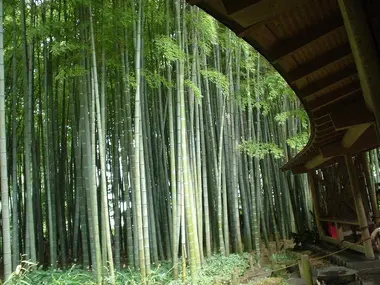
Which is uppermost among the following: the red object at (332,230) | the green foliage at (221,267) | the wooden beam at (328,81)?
the wooden beam at (328,81)

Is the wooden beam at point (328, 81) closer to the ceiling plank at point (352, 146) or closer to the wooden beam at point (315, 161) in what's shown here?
the ceiling plank at point (352, 146)

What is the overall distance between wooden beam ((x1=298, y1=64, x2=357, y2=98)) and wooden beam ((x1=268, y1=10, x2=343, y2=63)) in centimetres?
53

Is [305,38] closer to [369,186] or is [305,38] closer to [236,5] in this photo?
[236,5]

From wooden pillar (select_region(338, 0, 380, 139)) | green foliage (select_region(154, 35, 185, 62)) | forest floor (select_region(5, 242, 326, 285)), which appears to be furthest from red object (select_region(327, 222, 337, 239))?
wooden pillar (select_region(338, 0, 380, 139))

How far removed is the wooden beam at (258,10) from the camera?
1415 mm

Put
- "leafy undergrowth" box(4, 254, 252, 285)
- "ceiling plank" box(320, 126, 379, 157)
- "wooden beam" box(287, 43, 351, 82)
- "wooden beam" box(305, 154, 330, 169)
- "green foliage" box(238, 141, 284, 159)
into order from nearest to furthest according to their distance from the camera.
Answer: "wooden beam" box(287, 43, 351, 82) < "ceiling plank" box(320, 126, 379, 157) < "leafy undergrowth" box(4, 254, 252, 285) < "wooden beam" box(305, 154, 330, 169) < "green foliage" box(238, 141, 284, 159)

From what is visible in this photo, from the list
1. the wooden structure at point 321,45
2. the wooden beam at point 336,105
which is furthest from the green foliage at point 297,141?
the wooden beam at point 336,105

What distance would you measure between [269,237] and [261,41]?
7.18 meters

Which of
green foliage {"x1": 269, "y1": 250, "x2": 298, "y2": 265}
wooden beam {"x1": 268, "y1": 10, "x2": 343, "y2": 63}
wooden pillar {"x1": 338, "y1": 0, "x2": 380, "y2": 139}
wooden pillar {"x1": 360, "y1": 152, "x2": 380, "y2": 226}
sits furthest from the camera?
green foliage {"x1": 269, "y1": 250, "x2": 298, "y2": 265}

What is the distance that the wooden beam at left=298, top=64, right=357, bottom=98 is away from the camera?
2277mm

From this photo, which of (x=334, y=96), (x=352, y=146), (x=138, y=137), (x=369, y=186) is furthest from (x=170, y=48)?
(x=369, y=186)

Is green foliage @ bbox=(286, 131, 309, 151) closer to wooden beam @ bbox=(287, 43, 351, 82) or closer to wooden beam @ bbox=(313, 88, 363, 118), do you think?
wooden beam @ bbox=(313, 88, 363, 118)

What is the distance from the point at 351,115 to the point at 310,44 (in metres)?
0.91

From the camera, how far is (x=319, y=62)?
2125mm
